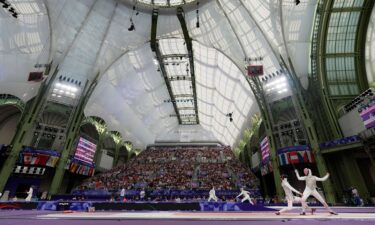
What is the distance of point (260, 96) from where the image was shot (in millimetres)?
31281

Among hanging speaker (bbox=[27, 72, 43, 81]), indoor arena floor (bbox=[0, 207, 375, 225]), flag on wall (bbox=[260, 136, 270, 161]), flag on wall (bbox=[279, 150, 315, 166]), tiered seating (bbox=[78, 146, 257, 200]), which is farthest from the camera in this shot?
tiered seating (bbox=[78, 146, 257, 200])

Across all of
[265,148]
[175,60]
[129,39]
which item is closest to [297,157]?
[265,148]

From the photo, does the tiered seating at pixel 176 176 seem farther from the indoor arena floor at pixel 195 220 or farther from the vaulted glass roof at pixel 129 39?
the indoor arena floor at pixel 195 220

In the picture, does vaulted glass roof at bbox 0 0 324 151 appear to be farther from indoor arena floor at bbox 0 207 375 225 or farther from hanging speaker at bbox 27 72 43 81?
indoor arena floor at bbox 0 207 375 225

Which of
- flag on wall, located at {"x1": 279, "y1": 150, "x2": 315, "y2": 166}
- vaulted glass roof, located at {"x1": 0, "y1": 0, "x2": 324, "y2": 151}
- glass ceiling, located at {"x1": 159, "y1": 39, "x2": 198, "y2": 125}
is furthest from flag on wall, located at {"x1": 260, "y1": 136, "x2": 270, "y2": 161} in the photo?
glass ceiling, located at {"x1": 159, "y1": 39, "x2": 198, "y2": 125}

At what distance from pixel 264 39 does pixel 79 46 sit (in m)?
27.5

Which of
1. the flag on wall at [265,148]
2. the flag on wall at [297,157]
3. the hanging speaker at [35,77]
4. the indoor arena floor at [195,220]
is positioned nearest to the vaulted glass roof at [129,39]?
the hanging speaker at [35,77]

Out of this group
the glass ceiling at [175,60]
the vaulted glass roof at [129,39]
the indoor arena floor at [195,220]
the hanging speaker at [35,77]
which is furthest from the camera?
the glass ceiling at [175,60]

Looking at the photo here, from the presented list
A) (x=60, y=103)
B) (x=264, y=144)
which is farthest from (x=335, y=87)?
(x=60, y=103)

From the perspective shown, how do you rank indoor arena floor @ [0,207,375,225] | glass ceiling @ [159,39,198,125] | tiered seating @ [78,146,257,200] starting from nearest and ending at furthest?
indoor arena floor @ [0,207,375,225] → tiered seating @ [78,146,257,200] → glass ceiling @ [159,39,198,125]

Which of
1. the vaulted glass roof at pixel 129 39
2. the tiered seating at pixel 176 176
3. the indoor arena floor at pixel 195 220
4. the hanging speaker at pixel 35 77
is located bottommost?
A: the indoor arena floor at pixel 195 220

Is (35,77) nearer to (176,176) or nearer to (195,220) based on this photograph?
(176,176)

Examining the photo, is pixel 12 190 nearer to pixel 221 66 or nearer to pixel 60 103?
pixel 60 103

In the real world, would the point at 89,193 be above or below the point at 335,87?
below
